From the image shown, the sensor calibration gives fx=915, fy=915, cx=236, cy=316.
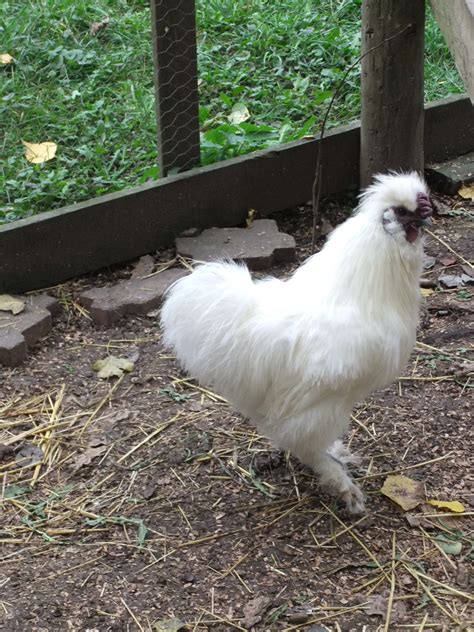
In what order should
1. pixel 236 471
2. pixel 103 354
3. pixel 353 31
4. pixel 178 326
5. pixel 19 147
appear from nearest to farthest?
pixel 178 326 → pixel 236 471 → pixel 103 354 → pixel 19 147 → pixel 353 31

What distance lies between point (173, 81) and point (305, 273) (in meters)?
1.81

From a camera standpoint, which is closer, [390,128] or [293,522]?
[293,522]

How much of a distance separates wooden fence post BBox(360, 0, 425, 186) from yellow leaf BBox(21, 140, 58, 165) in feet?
5.65

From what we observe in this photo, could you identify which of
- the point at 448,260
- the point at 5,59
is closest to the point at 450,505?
the point at 448,260

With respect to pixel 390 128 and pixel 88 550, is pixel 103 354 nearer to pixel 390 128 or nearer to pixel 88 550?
pixel 88 550

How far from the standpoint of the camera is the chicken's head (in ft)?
9.90

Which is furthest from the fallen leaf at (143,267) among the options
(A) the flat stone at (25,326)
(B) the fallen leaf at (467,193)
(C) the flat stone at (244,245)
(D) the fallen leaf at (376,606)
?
(D) the fallen leaf at (376,606)

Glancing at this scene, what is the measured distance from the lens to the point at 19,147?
5.17m

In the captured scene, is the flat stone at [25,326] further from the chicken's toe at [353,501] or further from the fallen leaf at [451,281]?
the fallen leaf at [451,281]

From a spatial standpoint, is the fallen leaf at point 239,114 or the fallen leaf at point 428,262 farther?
the fallen leaf at point 239,114

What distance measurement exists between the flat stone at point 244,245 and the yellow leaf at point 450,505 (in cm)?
171

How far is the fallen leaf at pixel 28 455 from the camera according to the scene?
11.8 ft

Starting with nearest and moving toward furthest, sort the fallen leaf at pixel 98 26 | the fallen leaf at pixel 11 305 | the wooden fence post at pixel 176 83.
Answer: the fallen leaf at pixel 11 305, the wooden fence post at pixel 176 83, the fallen leaf at pixel 98 26

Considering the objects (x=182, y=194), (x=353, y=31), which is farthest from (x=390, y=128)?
(x=353, y=31)
